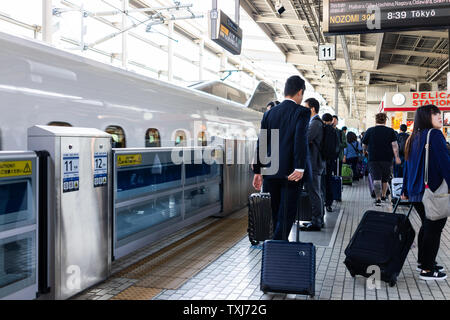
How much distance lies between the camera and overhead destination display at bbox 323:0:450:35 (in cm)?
624

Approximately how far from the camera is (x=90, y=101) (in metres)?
5.36

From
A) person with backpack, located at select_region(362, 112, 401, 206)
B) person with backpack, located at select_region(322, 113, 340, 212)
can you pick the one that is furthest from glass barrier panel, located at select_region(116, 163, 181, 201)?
person with backpack, located at select_region(362, 112, 401, 206)

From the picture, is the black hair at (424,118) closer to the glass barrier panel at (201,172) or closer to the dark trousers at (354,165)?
the glass barrier panel at (201,172)

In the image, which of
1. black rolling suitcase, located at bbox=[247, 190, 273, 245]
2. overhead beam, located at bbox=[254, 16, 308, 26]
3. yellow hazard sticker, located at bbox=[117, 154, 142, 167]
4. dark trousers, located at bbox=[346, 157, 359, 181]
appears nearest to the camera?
yellow hazard sticker, located at bbox=[117, 154, 142, 167]

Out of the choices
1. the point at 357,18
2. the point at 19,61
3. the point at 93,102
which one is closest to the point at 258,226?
the point at 93,102

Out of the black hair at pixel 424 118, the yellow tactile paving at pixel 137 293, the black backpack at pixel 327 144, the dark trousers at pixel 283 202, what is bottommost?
the yellow tactile paving at pixel 137 293

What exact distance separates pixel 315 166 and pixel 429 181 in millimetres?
2128

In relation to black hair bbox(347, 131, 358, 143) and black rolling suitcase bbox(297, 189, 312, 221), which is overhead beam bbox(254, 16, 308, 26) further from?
black rolling suitcase bbox(297, 189, 312, 221)

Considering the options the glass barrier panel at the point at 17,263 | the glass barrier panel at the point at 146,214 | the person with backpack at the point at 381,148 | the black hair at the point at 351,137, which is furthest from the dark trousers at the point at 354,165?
the glass barrier panel at the point at 17,263

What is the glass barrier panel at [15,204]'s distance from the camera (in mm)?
2945

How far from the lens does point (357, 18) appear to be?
264 inches

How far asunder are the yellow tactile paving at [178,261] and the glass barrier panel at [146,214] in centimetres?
32

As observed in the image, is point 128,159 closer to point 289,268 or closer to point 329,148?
point 289,268

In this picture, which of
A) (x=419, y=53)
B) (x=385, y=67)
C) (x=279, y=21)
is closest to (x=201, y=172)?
(x=279, y=21)
